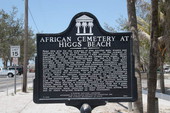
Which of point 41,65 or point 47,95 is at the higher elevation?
point 41,65

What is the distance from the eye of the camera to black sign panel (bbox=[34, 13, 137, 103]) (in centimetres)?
537

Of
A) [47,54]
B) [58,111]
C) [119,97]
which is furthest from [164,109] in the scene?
[47,54]

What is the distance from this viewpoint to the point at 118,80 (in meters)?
5.41

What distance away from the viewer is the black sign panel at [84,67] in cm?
537

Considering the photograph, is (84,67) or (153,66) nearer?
(84,67)

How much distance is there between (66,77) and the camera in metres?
5.39

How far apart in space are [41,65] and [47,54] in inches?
9.6

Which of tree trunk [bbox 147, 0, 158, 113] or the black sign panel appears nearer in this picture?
the black sign panel

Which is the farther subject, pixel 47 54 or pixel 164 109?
pixel 164 109

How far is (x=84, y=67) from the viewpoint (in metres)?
5.42

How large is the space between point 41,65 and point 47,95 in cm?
58

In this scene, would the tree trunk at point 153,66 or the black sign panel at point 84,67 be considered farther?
the tree trunk at point 153,66

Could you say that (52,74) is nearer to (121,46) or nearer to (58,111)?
(121,46)

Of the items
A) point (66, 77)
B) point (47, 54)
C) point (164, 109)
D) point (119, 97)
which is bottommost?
point (164, 109)
